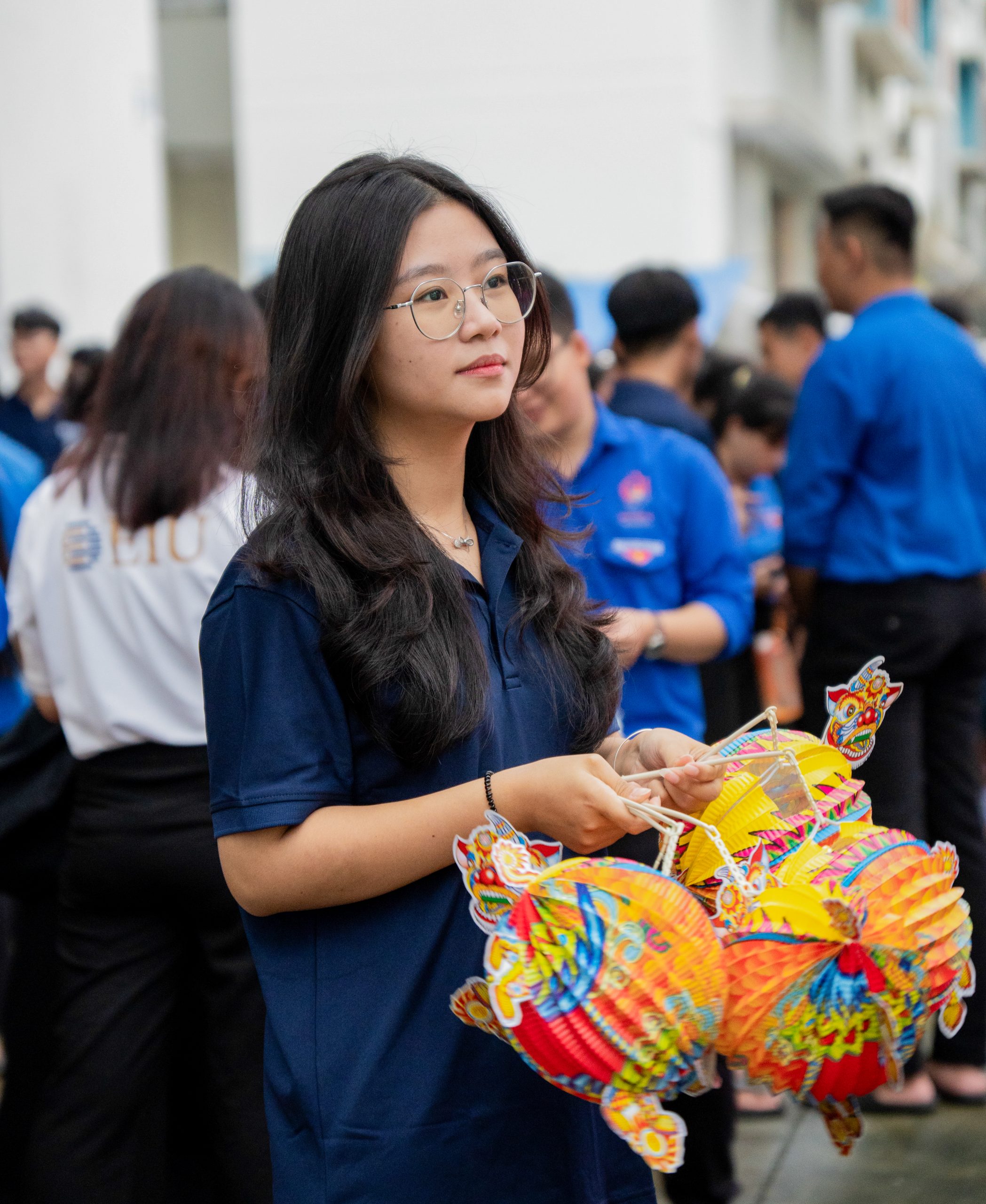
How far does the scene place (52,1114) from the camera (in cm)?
255

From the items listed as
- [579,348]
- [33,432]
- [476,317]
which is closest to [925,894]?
[476,317]

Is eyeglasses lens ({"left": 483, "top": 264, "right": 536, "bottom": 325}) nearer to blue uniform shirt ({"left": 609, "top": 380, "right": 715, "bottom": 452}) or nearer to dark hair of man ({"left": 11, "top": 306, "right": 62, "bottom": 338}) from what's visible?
blue uniform shirt ({"left": 609, "top": 380, "right": 715, "bottom": 452})

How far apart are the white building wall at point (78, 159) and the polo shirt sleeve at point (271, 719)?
293 inches

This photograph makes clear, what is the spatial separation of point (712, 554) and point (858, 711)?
157 centimetres

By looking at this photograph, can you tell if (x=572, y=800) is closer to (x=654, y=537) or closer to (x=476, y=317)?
(x=476, y=317)

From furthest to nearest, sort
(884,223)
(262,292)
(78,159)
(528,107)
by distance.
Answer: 1. (528,107)
2. (78,159)
3. (884,223)
4. (262,292)

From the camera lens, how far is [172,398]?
2.66 meters

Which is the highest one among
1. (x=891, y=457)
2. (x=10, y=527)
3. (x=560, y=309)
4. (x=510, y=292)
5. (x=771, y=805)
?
(x=560, y=309)

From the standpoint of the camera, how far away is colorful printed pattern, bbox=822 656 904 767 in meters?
1.59

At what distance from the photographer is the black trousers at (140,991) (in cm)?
254

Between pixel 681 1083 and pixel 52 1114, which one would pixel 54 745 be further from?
pixel 681 1083

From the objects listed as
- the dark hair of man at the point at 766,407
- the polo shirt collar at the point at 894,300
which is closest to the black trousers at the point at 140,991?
the polo shirt collar at the point at 894,300

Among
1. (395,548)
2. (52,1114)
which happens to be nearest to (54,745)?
(52,1114)

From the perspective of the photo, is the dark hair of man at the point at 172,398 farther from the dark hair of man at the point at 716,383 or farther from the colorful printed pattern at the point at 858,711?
the dark hair of man at the point at 716,383
